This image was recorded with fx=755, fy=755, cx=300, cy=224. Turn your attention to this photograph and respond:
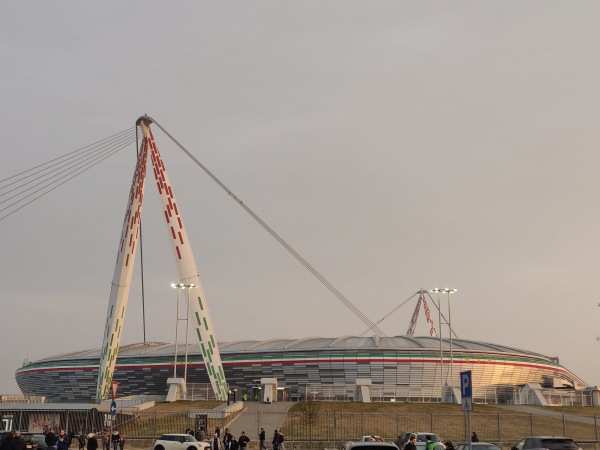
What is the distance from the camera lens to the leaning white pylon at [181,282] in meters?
68.8

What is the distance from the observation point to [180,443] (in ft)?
130

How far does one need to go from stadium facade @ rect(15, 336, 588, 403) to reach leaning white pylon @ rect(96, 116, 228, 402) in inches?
987

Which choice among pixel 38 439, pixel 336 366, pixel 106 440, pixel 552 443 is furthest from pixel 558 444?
pixel 336 366

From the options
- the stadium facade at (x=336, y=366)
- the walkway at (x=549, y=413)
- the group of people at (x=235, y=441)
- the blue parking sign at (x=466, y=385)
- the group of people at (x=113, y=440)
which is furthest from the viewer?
the stadium facade at (x=336, y=366)

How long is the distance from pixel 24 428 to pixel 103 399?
1695 cm

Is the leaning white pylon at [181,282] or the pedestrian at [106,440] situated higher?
the leaning white pylon at [181,282]

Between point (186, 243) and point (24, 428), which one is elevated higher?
point (186, 243)

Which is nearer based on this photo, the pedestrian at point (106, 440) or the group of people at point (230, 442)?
the group of people at point (230, 442)

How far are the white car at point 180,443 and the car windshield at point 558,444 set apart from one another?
63.1ft

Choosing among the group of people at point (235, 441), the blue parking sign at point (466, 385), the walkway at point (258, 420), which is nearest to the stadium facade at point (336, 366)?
the walkway at point (258, 420)

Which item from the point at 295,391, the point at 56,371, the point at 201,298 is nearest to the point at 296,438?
the point at 201,298

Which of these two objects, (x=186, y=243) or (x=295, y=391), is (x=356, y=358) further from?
(x=186, y=243)

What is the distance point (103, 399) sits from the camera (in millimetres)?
69188

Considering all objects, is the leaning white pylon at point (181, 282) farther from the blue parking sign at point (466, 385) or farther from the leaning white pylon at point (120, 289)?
the blue parking sign at point (466, 385)
